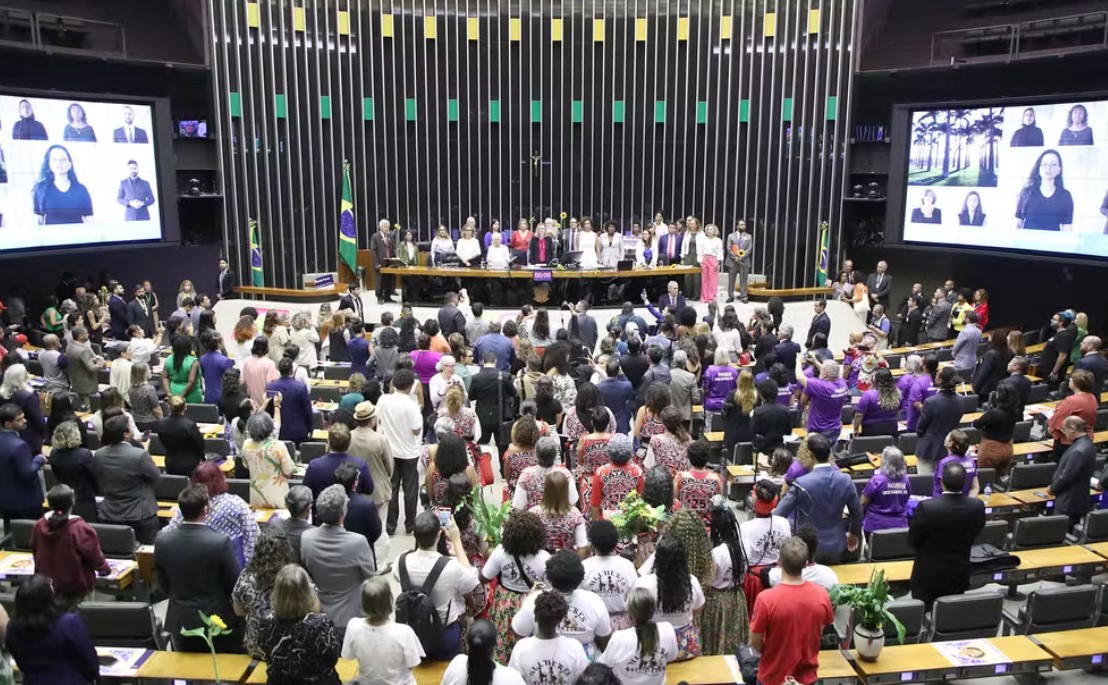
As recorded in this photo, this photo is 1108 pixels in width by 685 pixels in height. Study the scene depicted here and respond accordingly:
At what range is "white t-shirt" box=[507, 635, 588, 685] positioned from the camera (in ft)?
12.5

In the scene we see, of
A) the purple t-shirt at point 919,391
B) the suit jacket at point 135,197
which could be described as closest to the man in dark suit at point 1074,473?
the purple t-shirt at point 919,391

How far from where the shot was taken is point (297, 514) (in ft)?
16.4

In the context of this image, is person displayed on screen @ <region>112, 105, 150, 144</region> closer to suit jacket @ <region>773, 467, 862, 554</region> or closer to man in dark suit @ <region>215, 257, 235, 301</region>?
man in dark suit @ <region>215, 257, 235, 301</region>

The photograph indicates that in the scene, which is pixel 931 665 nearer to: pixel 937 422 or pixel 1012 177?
pixel 937 422

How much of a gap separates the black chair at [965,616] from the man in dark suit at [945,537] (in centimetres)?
18

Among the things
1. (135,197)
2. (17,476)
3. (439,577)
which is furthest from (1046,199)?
(135,197)

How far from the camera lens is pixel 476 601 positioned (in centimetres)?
489

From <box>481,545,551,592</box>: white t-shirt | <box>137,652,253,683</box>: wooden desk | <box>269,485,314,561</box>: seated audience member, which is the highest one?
<box>269,485,314,561</box>: seated audience member

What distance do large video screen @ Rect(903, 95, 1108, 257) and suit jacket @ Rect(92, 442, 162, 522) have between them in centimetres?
1169

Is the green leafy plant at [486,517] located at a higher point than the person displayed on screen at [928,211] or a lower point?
lower

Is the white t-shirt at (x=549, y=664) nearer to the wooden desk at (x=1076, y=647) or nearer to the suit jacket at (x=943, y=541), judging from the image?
the suit jacket at (x=943, y=541)

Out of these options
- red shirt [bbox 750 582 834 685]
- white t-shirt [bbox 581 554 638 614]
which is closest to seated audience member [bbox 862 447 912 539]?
red shirt [bbox 750 582 834 685]

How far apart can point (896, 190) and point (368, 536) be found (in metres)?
12.4

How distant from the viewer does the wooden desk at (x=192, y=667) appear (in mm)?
4520
